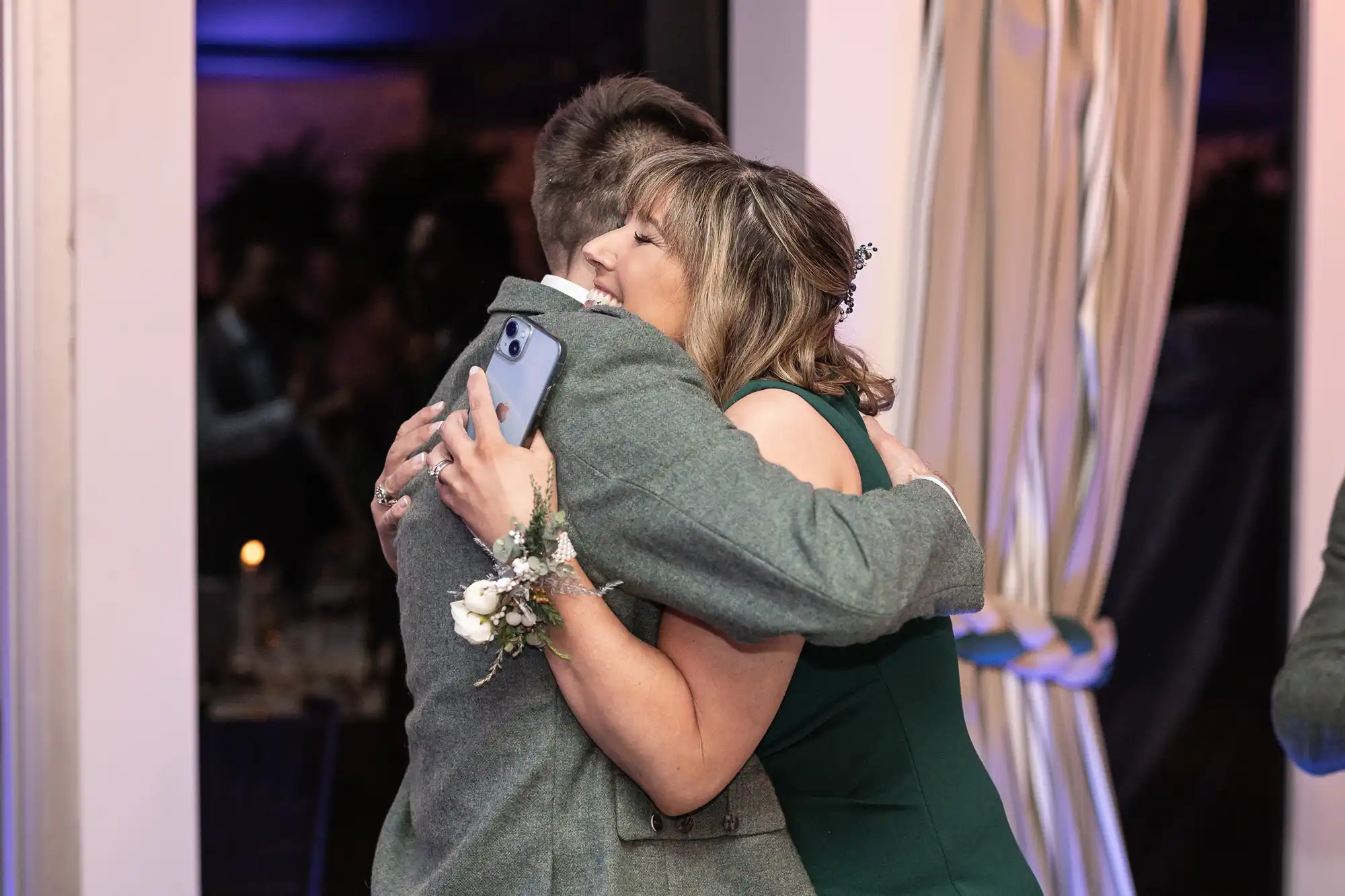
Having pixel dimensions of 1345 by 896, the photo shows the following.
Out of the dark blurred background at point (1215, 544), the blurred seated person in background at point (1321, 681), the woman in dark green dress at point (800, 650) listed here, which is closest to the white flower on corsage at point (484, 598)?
the woman in dark green dress at point (800, 650)

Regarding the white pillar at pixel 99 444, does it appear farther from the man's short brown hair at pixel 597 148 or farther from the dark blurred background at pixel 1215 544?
the dark blurred background at pixel 1215 544

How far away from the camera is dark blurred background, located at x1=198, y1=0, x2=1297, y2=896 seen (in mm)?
2744

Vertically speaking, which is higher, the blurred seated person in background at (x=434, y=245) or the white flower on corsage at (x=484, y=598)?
the blurred seated person in background at (x=434, y=245)

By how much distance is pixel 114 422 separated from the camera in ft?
7.88

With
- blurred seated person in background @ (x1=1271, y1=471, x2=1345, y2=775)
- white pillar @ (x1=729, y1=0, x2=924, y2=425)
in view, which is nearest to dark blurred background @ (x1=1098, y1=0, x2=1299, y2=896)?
white pillar @ (x1=729, y1=0, x2=924, y2=425)

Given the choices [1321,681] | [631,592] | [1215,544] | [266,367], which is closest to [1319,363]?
[1215,544]

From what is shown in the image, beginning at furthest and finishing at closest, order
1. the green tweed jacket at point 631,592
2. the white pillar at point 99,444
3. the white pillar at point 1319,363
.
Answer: the white pillar at point 1319,363
the white pillar at point 99,444
the green tweed jacket at point 631,592

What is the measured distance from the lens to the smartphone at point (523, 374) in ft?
4.11

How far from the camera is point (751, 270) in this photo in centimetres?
144

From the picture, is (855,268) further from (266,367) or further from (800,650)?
(266,367)

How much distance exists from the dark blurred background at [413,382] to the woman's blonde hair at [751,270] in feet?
4.71

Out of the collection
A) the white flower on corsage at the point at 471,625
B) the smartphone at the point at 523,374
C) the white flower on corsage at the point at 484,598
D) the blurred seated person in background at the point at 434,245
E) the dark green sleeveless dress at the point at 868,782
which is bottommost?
the dark green sleeveless dress at the point at 868,782

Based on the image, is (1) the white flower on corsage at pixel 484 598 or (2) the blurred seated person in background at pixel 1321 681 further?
(2) the blurred seated person in background at pixel 1321 681

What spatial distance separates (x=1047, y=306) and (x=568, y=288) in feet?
4.59
